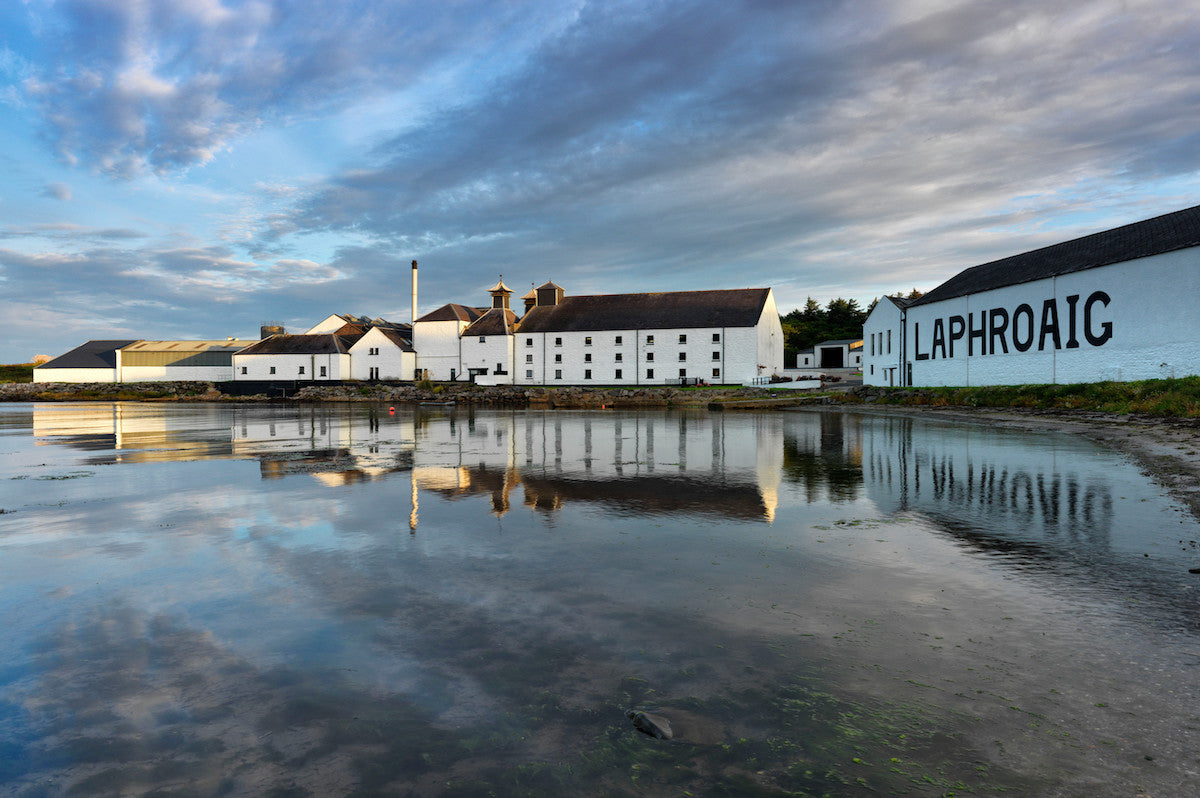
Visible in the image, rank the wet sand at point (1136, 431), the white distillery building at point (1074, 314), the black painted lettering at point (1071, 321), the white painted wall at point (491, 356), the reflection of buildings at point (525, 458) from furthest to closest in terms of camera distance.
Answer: the white painted wall at point (491, 356)
the black painted lettering at point (1071, 321)
the white distillery building at point (1074, 314)
the wet sand at point (1136, 431)
the reflection of buildings at point (525, 458)

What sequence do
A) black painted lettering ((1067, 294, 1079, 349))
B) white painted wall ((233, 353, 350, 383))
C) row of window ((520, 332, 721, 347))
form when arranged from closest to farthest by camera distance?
black painted lettering ((1067, 294, 1079, 349)) → row of window ((520, 332, 721, 347)) → white painted wall ((233, 353, 350, 383))

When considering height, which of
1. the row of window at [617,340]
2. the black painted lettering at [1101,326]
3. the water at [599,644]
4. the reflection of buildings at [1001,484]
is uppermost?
the row of window at [617,340]

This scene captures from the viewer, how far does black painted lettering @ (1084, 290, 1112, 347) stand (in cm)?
3525

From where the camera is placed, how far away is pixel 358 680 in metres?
4.44

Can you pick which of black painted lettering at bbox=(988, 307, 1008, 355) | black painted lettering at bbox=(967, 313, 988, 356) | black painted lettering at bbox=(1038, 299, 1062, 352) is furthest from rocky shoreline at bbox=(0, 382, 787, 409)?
black painted lettering at bbox=(1038, 299, 1062, 352)

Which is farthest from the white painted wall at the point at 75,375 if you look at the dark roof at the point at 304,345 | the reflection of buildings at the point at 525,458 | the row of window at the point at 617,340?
the reflection of buildings at the point at 525,458

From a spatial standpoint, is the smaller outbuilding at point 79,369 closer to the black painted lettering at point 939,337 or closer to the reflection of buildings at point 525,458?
the reflection of buildings at point 525,458

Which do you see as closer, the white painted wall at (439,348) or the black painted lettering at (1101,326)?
the black painted lettering at (1101,326)

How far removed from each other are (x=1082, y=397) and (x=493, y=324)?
6488 cm

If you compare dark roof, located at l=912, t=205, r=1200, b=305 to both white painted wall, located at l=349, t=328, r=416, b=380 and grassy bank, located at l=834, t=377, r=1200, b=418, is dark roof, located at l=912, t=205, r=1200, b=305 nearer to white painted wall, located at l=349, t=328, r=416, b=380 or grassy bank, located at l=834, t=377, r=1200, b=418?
grassy bank, located at l=834, t=377, r=1200, b=418

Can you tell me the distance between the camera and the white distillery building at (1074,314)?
31750 mm

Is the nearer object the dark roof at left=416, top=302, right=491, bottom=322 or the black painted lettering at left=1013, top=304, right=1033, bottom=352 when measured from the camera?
the black painted lettering at left=1013, top=304, right=1033, bottom=352

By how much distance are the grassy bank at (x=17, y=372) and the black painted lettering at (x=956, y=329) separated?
499ft

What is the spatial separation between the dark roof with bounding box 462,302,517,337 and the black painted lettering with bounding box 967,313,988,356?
53.5 metres
